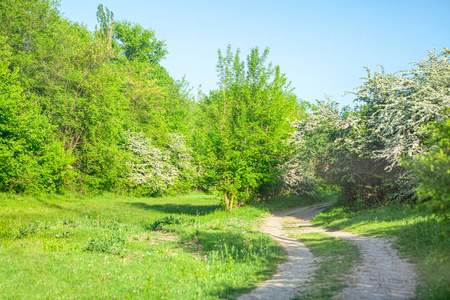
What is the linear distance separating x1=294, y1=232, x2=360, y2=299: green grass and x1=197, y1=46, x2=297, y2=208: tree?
933 centimetres

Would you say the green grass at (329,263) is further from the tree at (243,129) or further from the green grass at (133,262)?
the tree at (243,129)

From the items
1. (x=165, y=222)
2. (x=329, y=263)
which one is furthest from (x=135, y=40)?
(x=329, y=263)

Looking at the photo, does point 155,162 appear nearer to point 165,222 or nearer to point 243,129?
point 243,129

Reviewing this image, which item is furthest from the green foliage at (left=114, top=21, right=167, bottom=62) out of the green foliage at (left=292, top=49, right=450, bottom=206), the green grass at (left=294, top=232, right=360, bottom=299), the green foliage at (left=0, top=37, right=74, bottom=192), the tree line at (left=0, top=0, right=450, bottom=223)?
the green grass at (left=294, top=232, right=360, bottom=299)

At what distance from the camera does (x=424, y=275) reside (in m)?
8.09

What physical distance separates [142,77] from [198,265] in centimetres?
4248

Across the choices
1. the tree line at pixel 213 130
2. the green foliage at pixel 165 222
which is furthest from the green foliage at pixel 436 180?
the green foliage at pixel 165 222

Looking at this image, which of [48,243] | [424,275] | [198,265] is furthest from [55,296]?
[424,275]

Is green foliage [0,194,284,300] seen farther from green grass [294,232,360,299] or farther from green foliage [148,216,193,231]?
green grass [294,232,360,299]

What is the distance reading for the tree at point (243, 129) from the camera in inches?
967

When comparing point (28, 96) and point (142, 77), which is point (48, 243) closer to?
point (28, 96)

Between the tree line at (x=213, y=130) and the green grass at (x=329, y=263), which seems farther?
the tree line at (x=213, y=130)

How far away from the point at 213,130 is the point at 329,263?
1595 centimetres

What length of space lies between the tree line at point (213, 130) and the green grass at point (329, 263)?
3065mm
